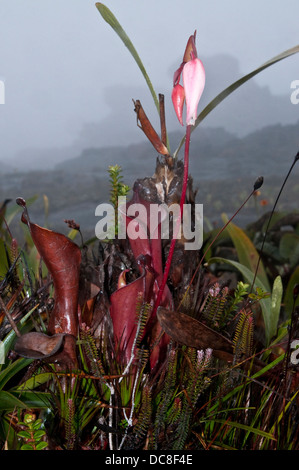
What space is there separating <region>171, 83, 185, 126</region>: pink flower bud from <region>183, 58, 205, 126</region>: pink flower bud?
26 millimetres

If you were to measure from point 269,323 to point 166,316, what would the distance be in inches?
11.6

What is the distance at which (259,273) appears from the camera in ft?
3.04

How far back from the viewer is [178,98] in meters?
0.47

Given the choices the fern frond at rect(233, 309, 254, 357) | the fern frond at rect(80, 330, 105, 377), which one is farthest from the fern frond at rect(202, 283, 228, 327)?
the fern frond at rect(80, 330, 105, 377)

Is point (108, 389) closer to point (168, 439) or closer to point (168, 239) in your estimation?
point (168, 439)

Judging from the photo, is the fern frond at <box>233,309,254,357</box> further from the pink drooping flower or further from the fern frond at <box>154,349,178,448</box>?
the pink drooping flower

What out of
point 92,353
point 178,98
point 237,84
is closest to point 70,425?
point 92,353

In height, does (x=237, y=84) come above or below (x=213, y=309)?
above
